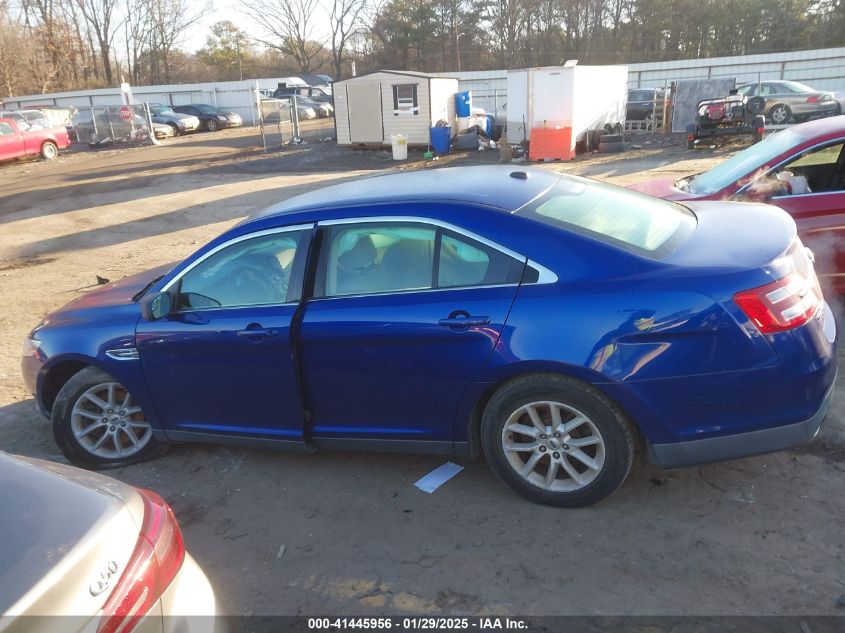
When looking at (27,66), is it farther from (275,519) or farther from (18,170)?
(275,519)

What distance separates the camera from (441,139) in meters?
21.9

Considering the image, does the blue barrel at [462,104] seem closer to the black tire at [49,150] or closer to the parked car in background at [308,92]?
the black tire at [49,150]

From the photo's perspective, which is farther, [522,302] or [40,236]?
[40,236]

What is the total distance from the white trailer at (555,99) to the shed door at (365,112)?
520 cm

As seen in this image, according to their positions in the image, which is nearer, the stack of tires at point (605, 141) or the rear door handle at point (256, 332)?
the rear door handle at point (256, 332)

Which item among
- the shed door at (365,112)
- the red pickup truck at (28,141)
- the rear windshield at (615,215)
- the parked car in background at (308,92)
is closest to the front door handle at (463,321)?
the rear windshield at (615,215)

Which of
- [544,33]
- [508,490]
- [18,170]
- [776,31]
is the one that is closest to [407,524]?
[508,490]

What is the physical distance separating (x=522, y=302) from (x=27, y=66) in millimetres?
56211

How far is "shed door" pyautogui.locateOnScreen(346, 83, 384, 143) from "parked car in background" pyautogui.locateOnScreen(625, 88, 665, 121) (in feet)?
29.2

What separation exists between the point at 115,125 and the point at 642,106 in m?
21.8

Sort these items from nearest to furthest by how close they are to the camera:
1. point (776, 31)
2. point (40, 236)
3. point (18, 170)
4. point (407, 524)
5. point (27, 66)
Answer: point (407, 524), point (40, 236), point (18, 170), point (776, 31), point (27, 66)

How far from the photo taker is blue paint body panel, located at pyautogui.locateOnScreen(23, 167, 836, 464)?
3.00 metres

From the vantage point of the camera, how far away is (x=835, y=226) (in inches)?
203

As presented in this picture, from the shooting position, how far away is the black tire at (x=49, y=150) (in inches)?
987
